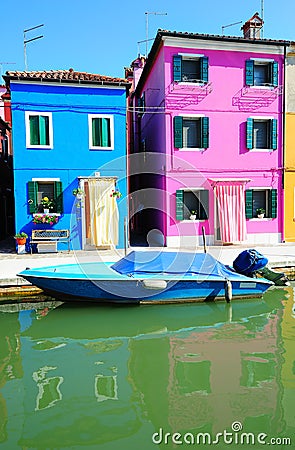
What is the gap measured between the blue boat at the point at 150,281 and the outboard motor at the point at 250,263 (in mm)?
371

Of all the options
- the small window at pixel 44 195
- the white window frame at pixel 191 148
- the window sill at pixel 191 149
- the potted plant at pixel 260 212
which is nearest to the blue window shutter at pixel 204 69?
the white window frame at pixel 191 148

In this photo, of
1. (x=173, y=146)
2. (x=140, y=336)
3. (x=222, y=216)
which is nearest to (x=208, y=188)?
(x=222, y=216)

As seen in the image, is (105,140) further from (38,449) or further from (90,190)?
(38,449)

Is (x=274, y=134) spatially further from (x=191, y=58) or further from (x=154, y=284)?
(x=154, y=284)

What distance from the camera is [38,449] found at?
419 cm

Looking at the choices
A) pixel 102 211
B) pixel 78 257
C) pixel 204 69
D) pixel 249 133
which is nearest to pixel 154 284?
pixel 78 257

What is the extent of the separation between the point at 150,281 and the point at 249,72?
1069cm

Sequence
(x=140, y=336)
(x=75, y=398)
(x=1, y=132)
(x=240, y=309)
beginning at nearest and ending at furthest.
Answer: (x=75, y=398) → (x=140, y=336) → (x=240, y=309) → (x=1, y=132)

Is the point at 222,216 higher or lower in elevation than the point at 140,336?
higher

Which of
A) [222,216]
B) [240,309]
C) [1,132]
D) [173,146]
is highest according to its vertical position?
[1,132]

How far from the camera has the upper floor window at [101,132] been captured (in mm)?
14117

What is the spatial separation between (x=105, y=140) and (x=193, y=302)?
7.67m

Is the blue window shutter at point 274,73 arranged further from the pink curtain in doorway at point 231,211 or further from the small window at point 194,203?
the small window at point 194,203

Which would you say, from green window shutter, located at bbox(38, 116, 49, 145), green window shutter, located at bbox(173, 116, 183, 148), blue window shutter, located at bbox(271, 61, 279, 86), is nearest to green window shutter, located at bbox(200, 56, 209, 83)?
green window shutter, located at bbox(173, 116, 183, 148)
